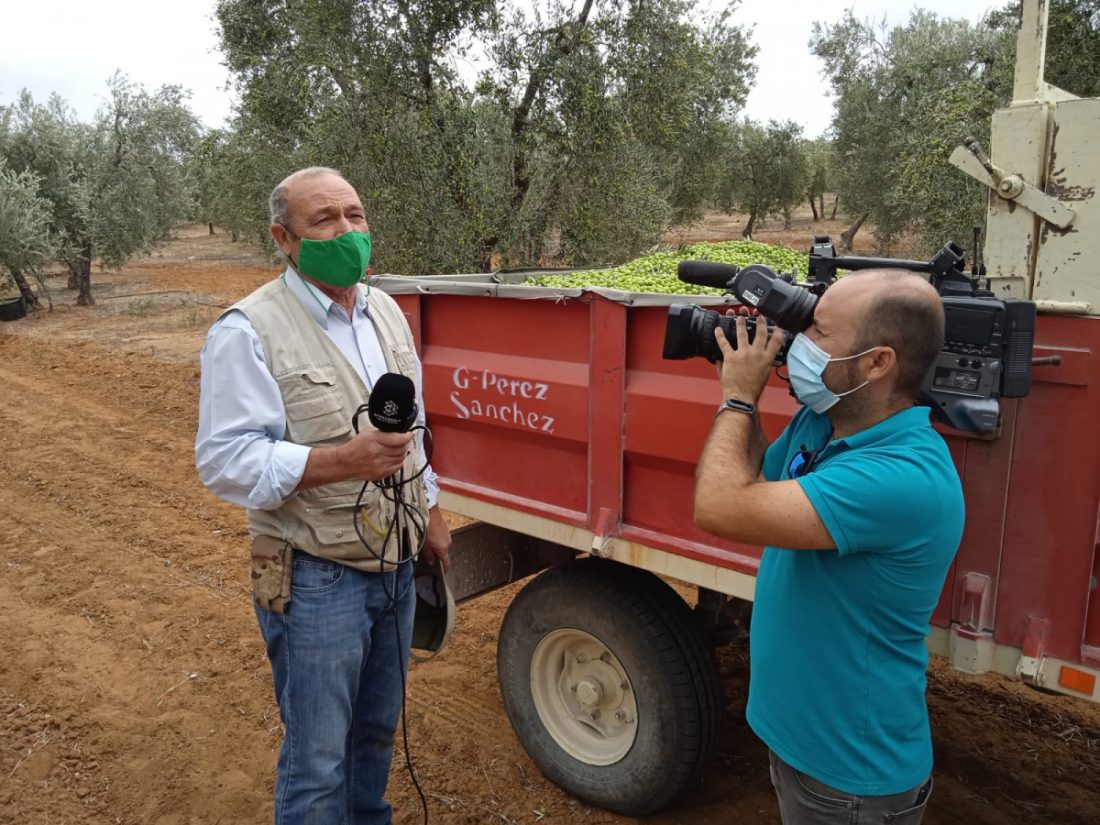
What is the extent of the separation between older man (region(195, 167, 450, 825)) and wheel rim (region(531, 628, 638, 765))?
1.07m

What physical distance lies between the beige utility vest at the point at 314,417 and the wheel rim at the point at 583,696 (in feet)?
3.97

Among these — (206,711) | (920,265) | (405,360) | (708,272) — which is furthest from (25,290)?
(920,265)

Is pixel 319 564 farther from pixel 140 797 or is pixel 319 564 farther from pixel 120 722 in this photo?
pixel 120 722

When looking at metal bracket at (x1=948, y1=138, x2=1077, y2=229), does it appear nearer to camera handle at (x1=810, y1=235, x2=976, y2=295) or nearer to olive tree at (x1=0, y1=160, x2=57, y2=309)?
camera handle at (x1=810, y1=235, x2=976, y2=295)

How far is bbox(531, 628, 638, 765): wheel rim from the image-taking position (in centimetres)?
336

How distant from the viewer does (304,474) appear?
2.27 metres

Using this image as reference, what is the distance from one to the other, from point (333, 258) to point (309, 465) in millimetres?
612

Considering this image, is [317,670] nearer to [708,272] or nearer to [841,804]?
[841,804]

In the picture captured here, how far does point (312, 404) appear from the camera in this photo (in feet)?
7.86

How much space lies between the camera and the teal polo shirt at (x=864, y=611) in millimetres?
1712

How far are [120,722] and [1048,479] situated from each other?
3.95m

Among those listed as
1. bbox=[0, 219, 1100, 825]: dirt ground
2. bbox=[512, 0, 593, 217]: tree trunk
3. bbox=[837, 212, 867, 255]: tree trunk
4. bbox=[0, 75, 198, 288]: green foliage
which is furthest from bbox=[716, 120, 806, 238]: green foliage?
bbox=[0, 219, 1100, 825]: dirt ground

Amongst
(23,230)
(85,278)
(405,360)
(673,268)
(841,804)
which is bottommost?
(841,804)

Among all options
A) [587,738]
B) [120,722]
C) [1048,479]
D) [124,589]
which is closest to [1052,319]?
[1048,479]
